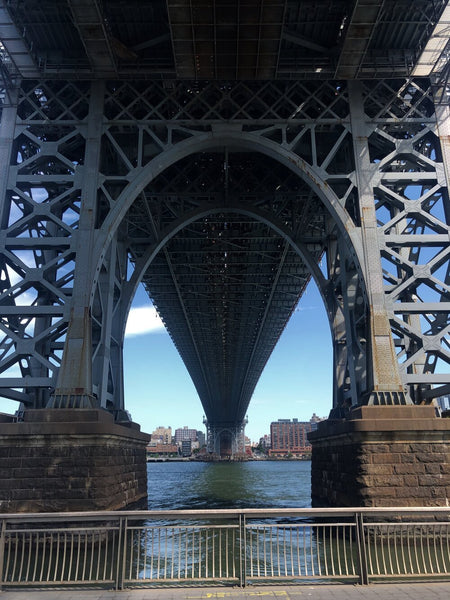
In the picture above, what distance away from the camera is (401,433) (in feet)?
46.2

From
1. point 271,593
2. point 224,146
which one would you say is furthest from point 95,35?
point 271,593

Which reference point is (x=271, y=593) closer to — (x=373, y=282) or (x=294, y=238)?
(x=373, y=282)

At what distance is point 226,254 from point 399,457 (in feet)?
89.9

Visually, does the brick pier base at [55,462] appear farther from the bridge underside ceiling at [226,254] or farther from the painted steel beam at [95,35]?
the painted steel beam at [95,35]

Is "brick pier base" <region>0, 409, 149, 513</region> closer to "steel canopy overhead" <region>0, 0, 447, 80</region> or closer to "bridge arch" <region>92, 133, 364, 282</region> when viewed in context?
"bridge arch" <region>92, 133, 364, 282</region>

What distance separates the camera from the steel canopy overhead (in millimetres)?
16000

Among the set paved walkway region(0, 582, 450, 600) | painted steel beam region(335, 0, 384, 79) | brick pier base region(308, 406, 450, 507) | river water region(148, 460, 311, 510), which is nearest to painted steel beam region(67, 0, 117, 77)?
painted steel beam region(335, 0, 384, 79)

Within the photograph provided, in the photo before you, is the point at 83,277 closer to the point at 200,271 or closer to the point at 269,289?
the point at 200,271

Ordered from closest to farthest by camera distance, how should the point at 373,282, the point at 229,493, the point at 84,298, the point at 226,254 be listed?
the point at 84,298, the point at 373,282, the point at 229,493, the point at 226,254

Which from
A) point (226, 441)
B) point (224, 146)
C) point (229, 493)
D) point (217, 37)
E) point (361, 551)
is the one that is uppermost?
point (217, 37)

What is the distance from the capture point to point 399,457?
1394 centimetres

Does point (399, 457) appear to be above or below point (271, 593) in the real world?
above

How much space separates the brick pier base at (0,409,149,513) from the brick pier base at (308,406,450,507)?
7.15 m

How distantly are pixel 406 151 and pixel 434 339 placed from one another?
274 inches
